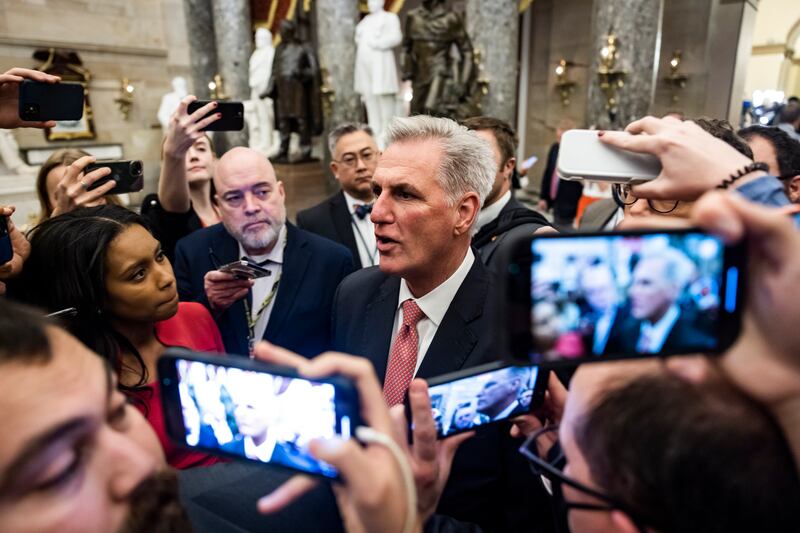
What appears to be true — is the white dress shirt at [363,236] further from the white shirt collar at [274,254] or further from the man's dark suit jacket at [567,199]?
the man's dark suit jacket at [567,199]

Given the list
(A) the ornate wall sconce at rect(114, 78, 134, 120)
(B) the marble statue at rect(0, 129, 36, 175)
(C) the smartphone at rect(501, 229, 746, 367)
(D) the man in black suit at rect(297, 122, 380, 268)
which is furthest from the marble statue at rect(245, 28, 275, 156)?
(C) the smartphone at rect(501, 229, 746, 367)

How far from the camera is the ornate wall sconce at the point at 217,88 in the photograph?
10.1 meters

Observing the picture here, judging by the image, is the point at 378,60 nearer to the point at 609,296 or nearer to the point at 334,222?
the point at 334,222

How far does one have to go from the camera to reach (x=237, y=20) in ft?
32.9

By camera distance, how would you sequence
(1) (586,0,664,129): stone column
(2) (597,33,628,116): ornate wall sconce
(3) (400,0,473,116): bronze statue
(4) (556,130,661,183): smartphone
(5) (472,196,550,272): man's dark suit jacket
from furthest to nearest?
(3) (400,0,473,116): bronze statue, (2) (597,33,628,116): ornate wall sconce, (1) (586,0,664,129): stone column, (5) (472,196,550,272): man's dark suit jacket, (4) (556,130,661,183): smartphone

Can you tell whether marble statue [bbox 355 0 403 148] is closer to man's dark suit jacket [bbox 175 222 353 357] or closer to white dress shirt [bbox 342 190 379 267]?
white dress shirt [bbox 342 190 379 267]

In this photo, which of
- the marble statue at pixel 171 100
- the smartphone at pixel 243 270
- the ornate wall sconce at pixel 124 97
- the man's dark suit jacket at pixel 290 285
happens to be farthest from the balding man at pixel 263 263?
the ornate wall sconce at pixel 124 97

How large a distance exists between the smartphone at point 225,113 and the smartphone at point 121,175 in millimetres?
362

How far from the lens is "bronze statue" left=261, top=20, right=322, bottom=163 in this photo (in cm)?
915

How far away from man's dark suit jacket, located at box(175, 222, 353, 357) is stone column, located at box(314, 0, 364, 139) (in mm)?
6782

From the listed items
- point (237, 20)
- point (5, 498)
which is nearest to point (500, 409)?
point (5, 498)

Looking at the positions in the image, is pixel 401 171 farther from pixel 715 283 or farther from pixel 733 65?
pixel 733 65

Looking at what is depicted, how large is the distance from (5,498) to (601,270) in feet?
2.47

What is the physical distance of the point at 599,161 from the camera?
1018mm
